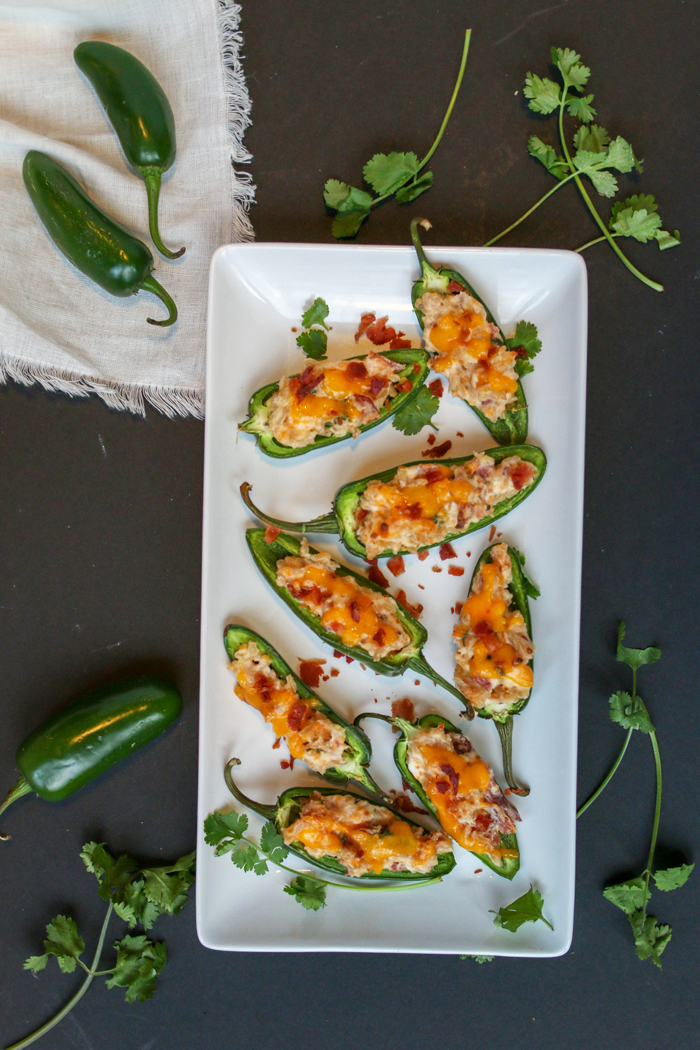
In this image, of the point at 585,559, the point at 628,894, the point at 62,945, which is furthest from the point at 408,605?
the point at 62,945

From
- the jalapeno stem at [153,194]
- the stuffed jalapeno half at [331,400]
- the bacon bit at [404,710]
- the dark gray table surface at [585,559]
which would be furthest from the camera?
the dark gray table surface at [585,559]

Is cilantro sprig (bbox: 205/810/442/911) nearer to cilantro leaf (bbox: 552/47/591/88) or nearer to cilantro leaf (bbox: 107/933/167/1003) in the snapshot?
cilantro leaf (bbox: 107/933/167/1003)

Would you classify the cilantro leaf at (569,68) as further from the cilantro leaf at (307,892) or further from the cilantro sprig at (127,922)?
the cilantro sprig at (127,922)

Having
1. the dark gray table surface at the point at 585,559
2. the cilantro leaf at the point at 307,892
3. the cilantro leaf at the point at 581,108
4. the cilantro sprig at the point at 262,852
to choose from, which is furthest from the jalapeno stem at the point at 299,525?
the cilantro leaf at the point at 581,108

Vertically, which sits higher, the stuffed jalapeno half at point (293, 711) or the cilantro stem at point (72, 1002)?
the stuffed jalapeno half at point (293, 711)

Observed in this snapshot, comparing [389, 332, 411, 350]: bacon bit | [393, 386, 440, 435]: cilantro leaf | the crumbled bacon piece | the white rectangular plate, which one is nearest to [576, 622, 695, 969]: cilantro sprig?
the white rectangular plate

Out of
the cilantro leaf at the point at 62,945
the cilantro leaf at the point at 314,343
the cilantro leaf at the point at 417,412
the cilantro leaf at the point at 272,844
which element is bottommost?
the cilantro leaf at the point at 62,945

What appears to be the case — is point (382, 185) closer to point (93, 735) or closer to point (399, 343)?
point (399, 343)
